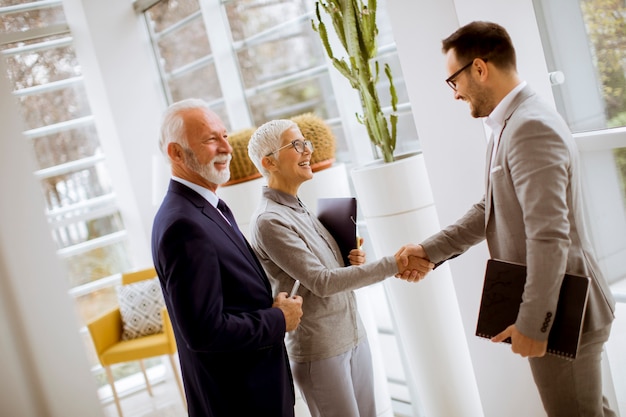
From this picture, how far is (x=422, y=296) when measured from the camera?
299cm

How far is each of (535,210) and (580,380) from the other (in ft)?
1.84

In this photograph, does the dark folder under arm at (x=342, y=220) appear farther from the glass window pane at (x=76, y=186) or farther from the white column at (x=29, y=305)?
the glass window pane at (x=76, y=186)

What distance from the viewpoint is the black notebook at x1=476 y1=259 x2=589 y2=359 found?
1.92 meters

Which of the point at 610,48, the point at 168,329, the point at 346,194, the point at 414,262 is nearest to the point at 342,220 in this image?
the point at 414,262

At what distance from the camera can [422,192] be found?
296cm

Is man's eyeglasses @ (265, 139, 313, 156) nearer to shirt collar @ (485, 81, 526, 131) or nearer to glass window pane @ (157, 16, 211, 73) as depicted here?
shirt collar @ (485, 81, 526, 131)

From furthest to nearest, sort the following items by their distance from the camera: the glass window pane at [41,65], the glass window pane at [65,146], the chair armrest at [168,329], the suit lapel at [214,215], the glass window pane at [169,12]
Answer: the glass window pane at [65,146], the glass window pane at [41,65], the glass window pane at [169,12], the chair armrest at [168,329], the suit lapel at [214,215]

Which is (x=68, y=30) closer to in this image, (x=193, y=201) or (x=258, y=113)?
(x=258, y=113)

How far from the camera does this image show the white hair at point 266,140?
256cm

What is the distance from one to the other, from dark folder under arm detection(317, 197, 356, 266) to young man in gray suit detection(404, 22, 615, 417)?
0.56 m

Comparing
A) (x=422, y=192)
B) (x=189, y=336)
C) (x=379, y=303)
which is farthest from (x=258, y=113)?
(x=189, y=336)

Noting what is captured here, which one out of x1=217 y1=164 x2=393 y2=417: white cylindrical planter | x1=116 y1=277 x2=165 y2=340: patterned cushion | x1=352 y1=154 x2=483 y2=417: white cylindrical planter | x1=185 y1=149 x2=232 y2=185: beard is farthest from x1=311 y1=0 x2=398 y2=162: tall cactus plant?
x1=116 y1=277 x2=165 y2=340: patterned cushion

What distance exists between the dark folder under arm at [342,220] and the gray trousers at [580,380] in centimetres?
86

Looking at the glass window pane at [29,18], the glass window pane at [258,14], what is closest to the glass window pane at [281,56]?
the glass window pane at [258,14]
